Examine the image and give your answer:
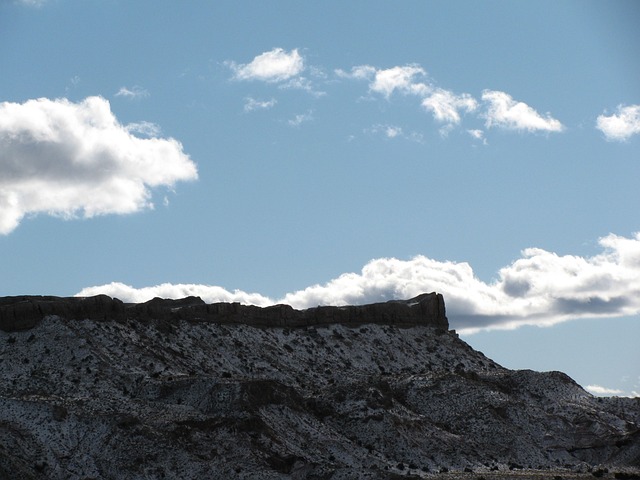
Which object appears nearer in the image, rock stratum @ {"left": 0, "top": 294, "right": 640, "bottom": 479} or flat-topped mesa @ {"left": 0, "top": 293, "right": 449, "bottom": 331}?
rock stratum @ {"left": 0, "top": 294, "right": 640, "bottom": 479}

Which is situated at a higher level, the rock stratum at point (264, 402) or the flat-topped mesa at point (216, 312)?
the flat-topped mesa at point (216, 312)

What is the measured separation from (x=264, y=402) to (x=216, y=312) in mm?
23179

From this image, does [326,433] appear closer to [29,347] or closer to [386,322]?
[29,347]

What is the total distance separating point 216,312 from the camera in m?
112

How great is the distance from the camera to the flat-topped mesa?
327 ft

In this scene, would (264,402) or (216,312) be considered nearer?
(264,402)

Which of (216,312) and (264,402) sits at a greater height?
(216,312)

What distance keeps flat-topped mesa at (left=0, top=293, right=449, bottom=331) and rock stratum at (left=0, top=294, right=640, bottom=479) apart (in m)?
0.15

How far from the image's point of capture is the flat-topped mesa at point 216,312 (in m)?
99.8

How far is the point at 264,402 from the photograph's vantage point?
89.6 m

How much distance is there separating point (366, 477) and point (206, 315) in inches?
1391

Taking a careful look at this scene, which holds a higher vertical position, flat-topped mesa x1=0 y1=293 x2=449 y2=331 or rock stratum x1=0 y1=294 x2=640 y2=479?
flat-topped mesa x1=0 y1=293 x2=449 y2=331

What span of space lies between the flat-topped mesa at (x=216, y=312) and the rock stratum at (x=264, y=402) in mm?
148

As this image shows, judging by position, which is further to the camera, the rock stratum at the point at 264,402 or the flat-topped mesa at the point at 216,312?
the flat-topped mesa at the point at 216,312
